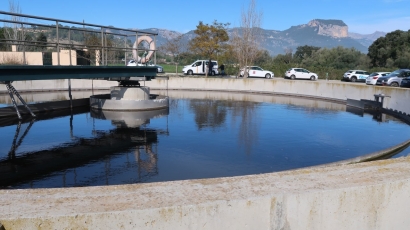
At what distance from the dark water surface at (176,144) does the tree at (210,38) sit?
71.0 ft

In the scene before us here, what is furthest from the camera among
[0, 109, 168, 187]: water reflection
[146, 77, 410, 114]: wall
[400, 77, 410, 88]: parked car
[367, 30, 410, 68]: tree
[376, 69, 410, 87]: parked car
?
[367, 30, 410, 68]: tree

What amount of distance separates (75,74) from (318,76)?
115 feet

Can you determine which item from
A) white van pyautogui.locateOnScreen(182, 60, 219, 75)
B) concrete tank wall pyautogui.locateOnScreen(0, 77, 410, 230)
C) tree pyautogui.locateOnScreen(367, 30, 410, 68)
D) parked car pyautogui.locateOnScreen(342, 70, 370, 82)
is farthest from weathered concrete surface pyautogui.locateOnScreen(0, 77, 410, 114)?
tree pyautogui.locateOnScreen(367, 30, 410, 68)

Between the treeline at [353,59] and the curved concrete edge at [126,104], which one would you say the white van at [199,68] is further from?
the curved concrete edge at [126,104]

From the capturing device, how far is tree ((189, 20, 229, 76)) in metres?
38.7

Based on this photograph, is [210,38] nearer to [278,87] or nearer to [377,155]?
[278,87]

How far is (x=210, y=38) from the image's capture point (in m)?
39.3

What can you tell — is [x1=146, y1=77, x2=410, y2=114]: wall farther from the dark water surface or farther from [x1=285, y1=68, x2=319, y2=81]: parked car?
[x1=285, y1=68, x2=319, y2=81]: parked car

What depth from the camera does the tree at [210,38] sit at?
38.7m

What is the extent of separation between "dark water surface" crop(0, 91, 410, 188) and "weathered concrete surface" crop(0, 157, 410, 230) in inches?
169

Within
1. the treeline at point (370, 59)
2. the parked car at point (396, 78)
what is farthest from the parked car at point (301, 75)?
the parked car at point (396, 78)

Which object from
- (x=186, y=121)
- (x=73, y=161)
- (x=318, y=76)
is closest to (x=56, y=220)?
(x=73, y=161)

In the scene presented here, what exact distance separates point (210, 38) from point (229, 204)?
3741cm

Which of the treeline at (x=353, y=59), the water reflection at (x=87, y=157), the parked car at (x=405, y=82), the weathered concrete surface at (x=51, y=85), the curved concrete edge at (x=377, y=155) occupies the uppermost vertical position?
the treeline at (x=353, y=59)
